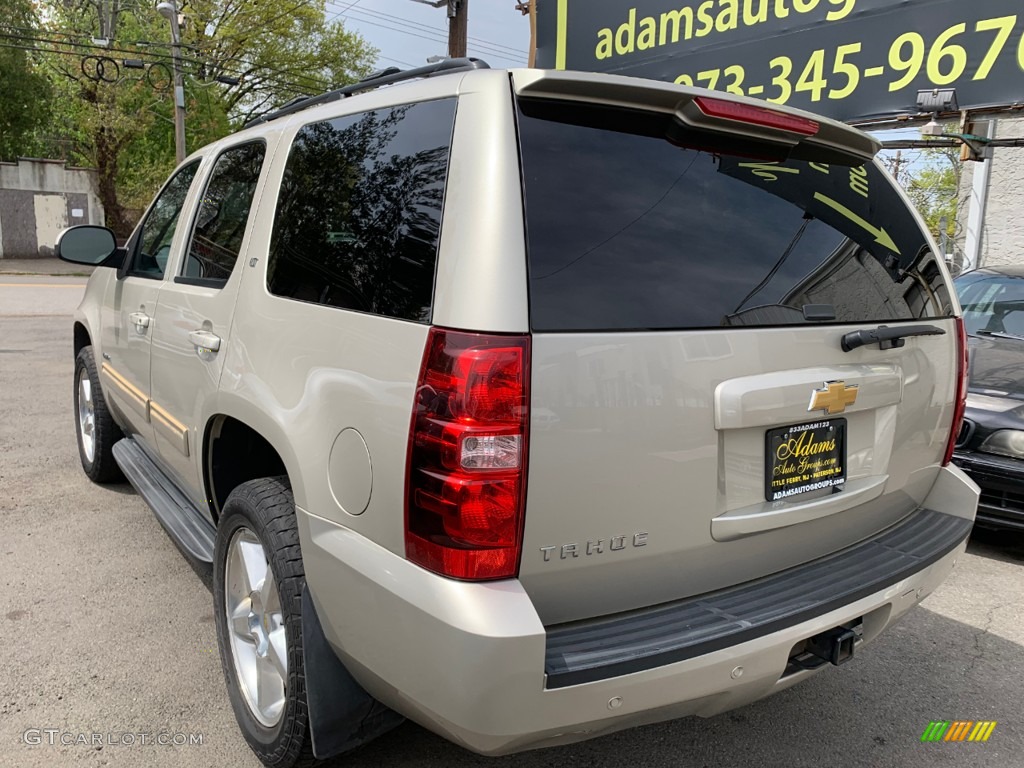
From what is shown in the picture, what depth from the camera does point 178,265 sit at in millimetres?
3297

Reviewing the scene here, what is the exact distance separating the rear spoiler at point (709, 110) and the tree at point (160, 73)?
1160 inches

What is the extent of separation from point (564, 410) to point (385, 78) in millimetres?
1480

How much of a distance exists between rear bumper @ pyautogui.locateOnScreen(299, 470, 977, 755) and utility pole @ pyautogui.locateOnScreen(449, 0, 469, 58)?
1530 cm

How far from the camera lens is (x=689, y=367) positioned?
1.88 metres

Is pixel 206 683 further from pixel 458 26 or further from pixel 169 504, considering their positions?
pixel 458 26

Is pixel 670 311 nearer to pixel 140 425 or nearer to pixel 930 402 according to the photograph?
pixel 930 402

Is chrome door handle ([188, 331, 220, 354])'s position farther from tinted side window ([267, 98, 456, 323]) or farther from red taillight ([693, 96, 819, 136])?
red taillight ([693, 96, 819, 136])

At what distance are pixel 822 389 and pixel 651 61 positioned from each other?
7.79 metres

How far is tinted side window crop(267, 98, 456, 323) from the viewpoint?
6.22 ft

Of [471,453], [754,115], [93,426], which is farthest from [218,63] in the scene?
[471,453]

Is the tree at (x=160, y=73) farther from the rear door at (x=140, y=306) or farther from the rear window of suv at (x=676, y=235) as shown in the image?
the rear window of suv at (x=676, y=235)

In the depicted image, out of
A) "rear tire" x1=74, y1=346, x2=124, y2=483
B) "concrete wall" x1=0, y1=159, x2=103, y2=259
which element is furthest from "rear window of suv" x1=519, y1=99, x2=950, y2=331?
"concrete wall" x1=0, y1=159, x2=103, y2=259

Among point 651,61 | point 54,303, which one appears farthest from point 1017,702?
point 54,303

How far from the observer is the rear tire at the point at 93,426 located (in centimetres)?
455
